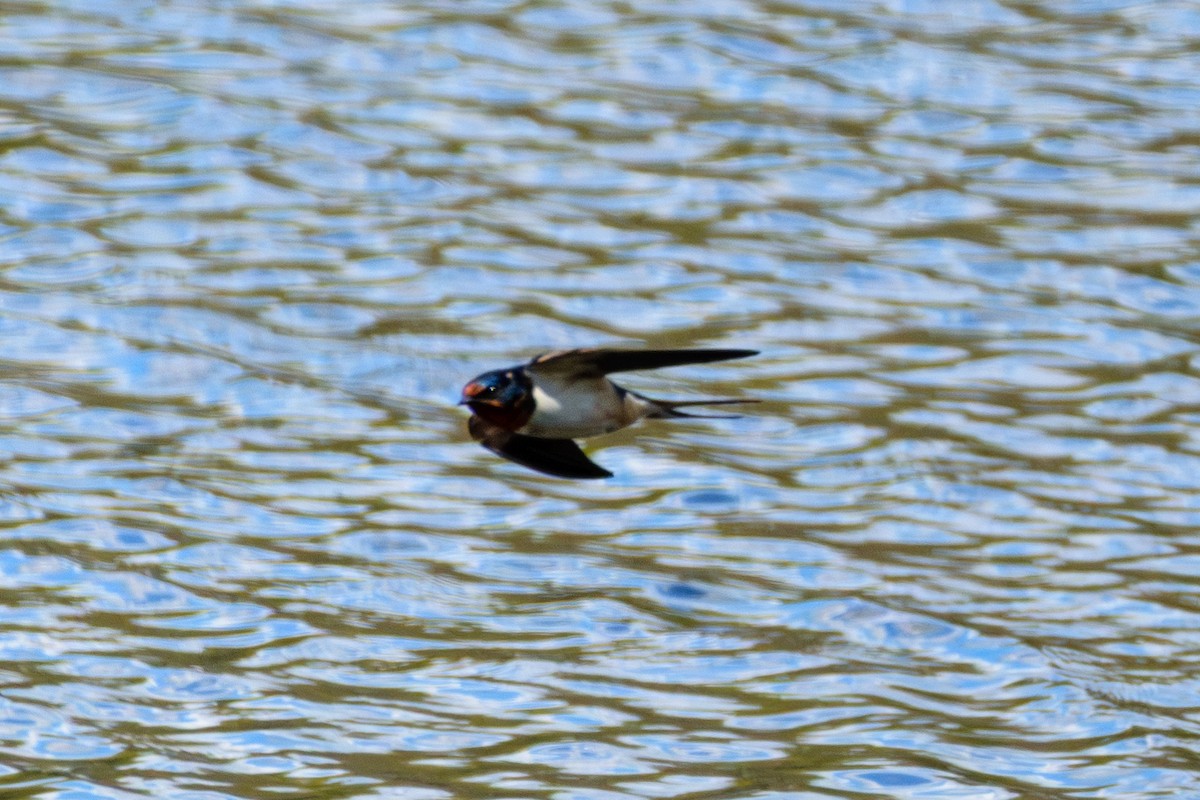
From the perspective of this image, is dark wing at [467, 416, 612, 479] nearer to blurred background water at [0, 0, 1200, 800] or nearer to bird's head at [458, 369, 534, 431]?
bird's head at [458, 369, 534, 431]

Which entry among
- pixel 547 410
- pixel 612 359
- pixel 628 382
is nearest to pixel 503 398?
pixel 547 410

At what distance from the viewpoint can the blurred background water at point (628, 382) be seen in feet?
25.6

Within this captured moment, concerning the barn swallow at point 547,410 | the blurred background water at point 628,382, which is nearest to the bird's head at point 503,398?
the barn swallow at point 547,410

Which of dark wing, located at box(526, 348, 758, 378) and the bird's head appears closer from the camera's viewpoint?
dark wing, located at box(526, 348, 758, 378)

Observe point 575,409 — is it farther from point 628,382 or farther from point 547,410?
point 628,382

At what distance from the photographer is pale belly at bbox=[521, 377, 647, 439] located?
598 centimetres

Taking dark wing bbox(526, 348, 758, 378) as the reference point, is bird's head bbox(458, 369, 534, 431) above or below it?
below

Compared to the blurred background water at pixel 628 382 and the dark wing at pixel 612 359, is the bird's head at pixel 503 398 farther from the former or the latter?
the blurred background water at pixel 628 382

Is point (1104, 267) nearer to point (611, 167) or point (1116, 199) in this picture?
point (1116, 199)

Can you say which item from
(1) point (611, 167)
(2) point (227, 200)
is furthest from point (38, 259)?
(1) point (611, 167)

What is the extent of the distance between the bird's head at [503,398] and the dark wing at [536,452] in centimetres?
4

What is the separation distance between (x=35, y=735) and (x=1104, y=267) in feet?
18.5

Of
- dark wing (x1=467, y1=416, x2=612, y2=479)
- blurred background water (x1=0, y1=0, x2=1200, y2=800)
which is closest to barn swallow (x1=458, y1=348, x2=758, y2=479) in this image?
dark wing (x1=467, y1=416, x2=612, y2=479)

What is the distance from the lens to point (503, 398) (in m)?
5.94
